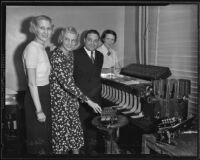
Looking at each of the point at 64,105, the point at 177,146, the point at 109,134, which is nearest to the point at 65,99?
the point at 64,105

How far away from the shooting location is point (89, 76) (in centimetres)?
162

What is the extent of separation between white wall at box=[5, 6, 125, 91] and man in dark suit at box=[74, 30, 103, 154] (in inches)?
3.4

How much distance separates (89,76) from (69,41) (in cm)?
23

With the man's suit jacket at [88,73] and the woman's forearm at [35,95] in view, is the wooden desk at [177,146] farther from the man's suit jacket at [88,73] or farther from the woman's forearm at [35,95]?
the woman's forearm at [35,95]

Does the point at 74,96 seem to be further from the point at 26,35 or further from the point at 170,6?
the point at 170,6

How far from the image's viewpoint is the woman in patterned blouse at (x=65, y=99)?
1.57 meters

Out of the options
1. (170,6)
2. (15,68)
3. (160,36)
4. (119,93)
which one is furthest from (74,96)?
(170,6)

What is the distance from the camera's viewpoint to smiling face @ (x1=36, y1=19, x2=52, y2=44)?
1.56 meters

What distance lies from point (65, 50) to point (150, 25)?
20.9 inches

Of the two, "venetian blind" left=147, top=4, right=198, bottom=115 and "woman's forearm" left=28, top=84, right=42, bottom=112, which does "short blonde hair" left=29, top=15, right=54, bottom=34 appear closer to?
"woman's forearm" left=28, top=84, right=42, bottom=112

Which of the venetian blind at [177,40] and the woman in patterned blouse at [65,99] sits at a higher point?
the venetian blind at [177,40]

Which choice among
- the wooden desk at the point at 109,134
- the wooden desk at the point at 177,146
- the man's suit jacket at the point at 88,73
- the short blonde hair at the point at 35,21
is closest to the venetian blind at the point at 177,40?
the wooden desk at the point at 177,146

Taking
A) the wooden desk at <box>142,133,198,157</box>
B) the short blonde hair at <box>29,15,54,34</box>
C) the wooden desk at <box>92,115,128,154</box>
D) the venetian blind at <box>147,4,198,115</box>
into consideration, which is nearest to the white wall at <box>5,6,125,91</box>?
the short blonde hair at <box>29,15,54,34</box>

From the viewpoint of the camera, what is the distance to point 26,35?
5.17ft
